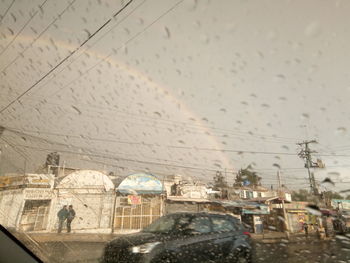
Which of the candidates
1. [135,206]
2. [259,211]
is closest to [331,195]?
[259,211]

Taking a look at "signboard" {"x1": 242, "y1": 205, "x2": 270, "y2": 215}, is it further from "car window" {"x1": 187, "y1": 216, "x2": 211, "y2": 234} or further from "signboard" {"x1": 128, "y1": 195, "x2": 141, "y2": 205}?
"signboard" {"x1": 128, "y1": 195, "x2": 141, "y2": 205}

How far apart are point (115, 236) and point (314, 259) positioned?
4.69 ft

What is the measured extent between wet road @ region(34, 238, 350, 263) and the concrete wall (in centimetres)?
40

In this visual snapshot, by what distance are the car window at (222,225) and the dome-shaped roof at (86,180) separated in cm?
94

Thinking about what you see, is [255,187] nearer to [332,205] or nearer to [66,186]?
[332,205]

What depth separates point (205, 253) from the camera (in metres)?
1.77

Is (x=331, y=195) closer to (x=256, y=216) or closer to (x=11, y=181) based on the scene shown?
(x=256, y=216)

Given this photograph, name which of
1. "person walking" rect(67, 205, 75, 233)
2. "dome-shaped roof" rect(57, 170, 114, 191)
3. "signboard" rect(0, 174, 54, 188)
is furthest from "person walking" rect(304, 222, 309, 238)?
"signboard" rect(0, 174, 54, 188)

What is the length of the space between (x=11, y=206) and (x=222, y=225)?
1.95 metres

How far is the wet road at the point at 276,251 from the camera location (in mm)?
1549

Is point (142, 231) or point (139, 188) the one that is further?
point (139, 188)

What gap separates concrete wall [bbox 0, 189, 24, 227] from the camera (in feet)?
6.76

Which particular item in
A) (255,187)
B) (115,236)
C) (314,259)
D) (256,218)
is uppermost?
(255,187)

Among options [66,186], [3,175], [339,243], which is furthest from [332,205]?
[3,175]
